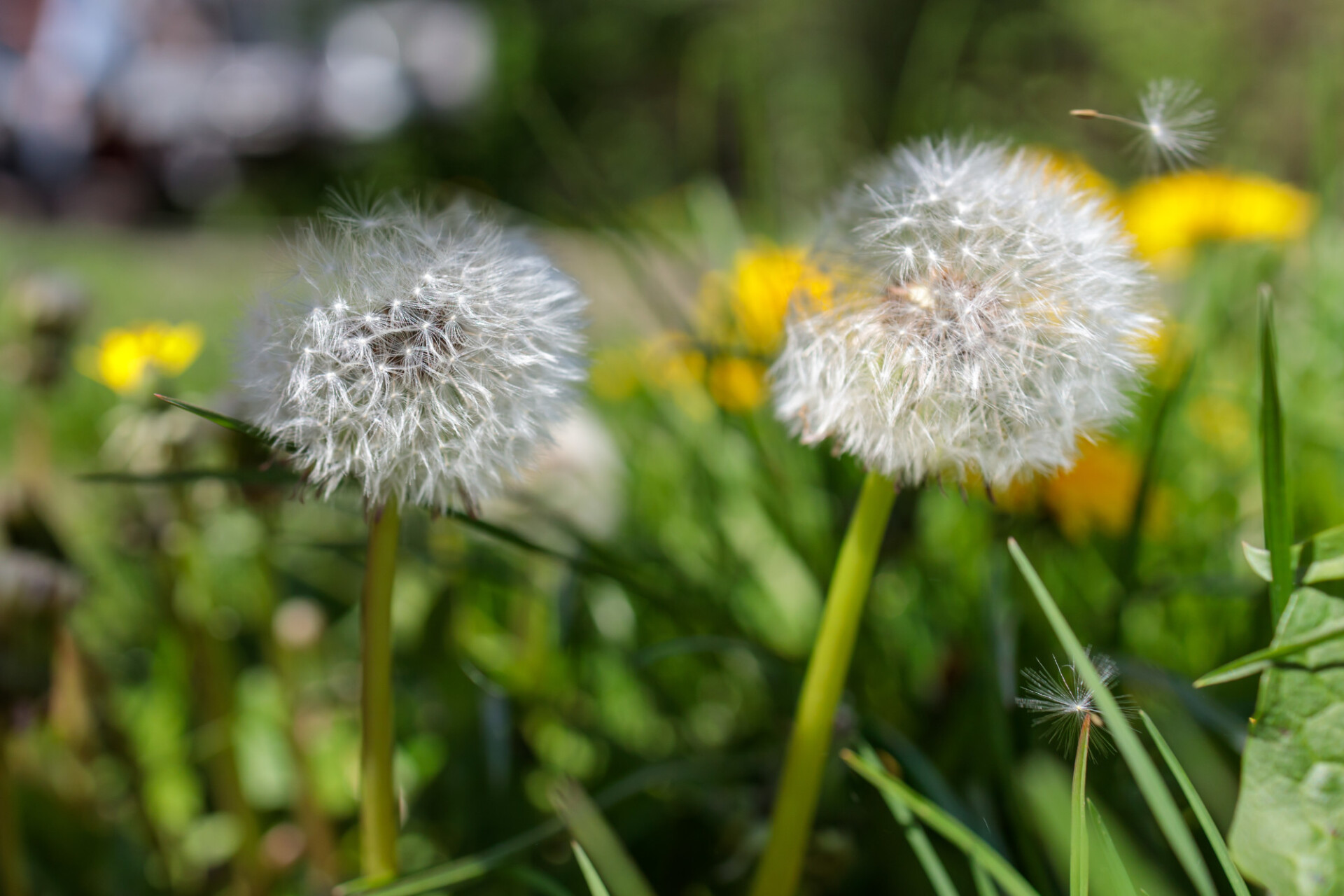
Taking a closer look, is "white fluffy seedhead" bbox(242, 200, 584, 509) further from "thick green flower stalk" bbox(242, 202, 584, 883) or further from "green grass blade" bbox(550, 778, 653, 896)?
"green grass blade" bbox(550, 778, 653, 896)

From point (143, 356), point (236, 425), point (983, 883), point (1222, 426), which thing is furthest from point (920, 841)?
point (1222, 426)

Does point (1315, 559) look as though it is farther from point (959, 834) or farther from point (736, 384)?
point (736, 384)

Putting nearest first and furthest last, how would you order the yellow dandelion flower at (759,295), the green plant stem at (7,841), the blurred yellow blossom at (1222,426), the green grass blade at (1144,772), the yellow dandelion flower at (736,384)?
the green grass blade at (1144,772), the green plant stem at (7,841), the yellow dandelion flower at (736,384), the yellow dandelion flower at (759,295), the blurred yellow blossom at (1222,426)

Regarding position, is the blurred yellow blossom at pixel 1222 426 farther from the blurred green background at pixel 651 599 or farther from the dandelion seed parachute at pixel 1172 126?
the dandelion seed parachute at pixel 1172 126

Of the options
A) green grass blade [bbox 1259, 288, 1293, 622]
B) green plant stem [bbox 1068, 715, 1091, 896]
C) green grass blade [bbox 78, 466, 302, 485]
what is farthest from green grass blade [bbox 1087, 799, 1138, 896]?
green grass blade [bbox 78, 466, 302, 485]

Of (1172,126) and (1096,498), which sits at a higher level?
(1172,126)

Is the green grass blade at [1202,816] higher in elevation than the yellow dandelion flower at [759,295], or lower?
lower

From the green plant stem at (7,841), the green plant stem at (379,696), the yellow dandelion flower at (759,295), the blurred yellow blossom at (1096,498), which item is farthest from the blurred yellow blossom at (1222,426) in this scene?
the green plant stem at (7,841)

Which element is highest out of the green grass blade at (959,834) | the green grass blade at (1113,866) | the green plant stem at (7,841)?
the green grass blade at (1113,866)
